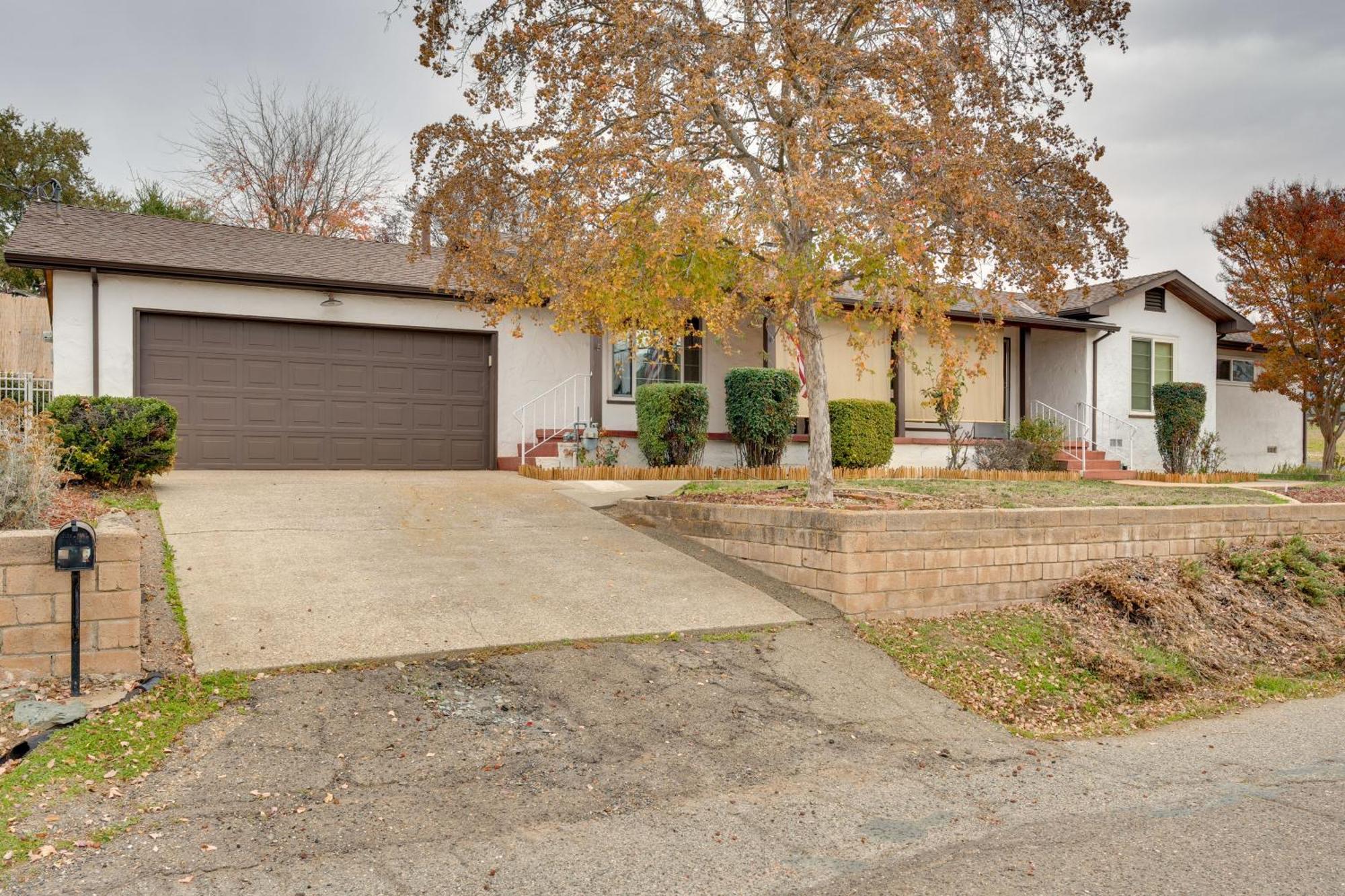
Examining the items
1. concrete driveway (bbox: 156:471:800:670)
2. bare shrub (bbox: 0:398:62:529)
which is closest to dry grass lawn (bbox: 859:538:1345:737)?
concrete driveway (bbox: 156:471:800:670)

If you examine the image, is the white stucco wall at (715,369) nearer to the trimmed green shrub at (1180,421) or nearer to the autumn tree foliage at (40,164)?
the trimmed green shrub at (1180,421)

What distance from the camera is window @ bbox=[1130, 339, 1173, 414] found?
20.4m

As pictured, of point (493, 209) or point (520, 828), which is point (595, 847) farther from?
point (493, 209)

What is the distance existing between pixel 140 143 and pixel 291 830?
29837 mm

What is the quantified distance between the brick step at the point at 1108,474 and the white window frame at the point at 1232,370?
22.8 feet

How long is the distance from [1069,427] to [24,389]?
18.8 meters

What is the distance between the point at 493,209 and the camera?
8977 mm

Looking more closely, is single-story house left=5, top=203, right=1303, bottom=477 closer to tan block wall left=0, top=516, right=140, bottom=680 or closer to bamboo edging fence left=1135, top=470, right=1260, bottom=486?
bamboo edging fence left=1135, top=470, right=1260, bottom=486

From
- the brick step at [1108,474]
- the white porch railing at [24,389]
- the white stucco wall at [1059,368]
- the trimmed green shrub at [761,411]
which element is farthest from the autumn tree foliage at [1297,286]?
Answer: the white porch railing at [24,389]

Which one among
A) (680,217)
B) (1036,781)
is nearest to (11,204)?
(680,217)

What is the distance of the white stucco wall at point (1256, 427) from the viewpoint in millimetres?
22516

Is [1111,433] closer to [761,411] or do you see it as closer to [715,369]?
[715,369]

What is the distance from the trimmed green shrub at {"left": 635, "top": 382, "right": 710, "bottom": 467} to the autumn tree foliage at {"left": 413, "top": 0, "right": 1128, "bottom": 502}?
426 centimetres

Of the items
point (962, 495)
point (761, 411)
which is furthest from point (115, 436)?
point (962, 495)
